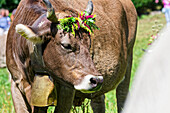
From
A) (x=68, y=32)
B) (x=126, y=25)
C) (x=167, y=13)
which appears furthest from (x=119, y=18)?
(x=167, y=13)

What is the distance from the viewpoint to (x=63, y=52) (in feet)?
10.7

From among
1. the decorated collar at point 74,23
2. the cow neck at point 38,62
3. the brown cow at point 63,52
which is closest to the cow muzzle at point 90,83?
the brown cow at point 63,52

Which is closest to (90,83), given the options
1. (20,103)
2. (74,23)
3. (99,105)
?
(74,23)

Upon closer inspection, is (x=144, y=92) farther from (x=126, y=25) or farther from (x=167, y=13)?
(x=167, y=13)

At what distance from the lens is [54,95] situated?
142 inches

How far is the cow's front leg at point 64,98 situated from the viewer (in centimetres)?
375

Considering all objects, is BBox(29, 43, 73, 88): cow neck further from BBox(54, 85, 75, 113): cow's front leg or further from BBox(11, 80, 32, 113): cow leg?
BBox(11, 80, 32, 113): cow leg

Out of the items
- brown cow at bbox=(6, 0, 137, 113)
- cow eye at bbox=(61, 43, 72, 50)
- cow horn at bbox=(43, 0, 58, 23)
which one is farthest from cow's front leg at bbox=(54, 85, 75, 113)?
cow horn at bbox=(43, 0, 58, 23)

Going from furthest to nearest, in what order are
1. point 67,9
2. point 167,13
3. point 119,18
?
1. point 167,13
2. point 119,18
3. point 67,9

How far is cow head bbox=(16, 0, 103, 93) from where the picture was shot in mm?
3213

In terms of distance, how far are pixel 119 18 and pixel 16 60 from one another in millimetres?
1837

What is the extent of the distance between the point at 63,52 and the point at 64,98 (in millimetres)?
768

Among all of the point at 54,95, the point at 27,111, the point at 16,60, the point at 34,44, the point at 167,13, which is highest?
the point at 34,44

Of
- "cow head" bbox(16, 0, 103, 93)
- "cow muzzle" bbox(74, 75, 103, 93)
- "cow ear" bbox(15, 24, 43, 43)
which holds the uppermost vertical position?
"cow ear" bbox(15, 24, 43, 43)
